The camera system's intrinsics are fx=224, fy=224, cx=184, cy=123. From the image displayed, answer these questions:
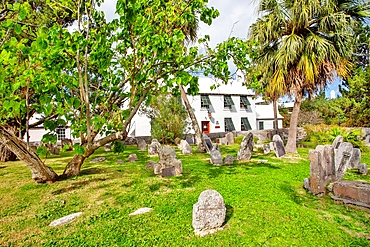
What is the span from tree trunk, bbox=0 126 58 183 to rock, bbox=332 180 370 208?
297 inches

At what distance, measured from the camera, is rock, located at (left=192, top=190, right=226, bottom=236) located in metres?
3.79

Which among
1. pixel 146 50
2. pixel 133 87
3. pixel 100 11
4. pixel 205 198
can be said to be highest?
pixel 100 11

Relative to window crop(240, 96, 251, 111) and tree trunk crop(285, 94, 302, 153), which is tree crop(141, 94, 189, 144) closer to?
tree trunk crop(285, 94, 302, 153)

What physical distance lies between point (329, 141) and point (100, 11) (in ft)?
50.5

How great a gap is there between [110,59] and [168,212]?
353cm

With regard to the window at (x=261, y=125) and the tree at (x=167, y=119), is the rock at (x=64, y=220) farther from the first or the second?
the window at (x=261, y=125)

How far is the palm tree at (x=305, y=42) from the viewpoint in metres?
10.3

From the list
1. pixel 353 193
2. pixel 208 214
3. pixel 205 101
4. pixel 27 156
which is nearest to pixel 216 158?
pixel 353 193

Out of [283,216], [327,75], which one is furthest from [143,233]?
[327,75]

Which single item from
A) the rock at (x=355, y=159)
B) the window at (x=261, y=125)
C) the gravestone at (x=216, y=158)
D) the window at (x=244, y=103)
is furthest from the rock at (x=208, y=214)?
the window at (x=261, y=125)

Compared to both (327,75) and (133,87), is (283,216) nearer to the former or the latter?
(133,87)

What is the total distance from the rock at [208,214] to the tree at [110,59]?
2.40 metres

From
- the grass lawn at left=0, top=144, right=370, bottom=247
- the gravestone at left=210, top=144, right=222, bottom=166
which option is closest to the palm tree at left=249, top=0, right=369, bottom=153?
the gravestone at left=210, top=144, right=222, bottom=166

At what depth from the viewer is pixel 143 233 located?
12.4 feet
